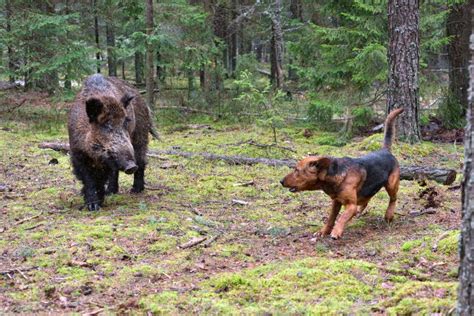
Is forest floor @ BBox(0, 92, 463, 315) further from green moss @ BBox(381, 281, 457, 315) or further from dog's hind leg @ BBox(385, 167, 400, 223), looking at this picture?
dog's hind leg @ BBox(385, 167, 400, 223)

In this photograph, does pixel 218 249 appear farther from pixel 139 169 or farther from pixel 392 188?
pixel 139 169

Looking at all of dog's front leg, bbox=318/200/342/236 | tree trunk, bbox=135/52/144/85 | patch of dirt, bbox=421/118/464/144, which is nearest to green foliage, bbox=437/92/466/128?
patch of dirt, bbox=421/118/464/144

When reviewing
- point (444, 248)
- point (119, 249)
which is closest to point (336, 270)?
point (444, 248)

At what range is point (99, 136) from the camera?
25.6ft

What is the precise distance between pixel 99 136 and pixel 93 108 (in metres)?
0.40

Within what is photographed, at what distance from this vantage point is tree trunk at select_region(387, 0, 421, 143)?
1123 centimetres

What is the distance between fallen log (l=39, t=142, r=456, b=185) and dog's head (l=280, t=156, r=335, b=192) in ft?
10.4

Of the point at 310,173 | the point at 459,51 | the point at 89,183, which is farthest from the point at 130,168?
the point at 459,51

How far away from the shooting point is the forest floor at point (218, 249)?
474 cm

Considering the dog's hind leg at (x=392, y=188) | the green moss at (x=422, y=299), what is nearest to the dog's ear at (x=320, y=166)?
the dog's hind leg at (x=392, y=188)

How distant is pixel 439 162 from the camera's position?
1118cm

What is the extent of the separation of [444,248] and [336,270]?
4.27 feet

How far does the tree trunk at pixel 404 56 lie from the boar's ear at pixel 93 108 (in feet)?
21.2

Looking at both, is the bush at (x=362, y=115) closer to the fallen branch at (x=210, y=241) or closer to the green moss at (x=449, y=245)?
the fallen branch at (x=210, y=241)
